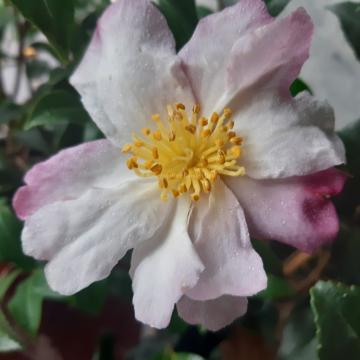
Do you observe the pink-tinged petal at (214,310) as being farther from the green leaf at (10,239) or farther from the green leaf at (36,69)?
the green leaf at (36,69)

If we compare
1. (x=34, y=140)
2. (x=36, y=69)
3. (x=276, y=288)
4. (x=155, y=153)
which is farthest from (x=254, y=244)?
(x=36, y=69)

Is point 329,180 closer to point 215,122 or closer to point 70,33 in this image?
point 215,122

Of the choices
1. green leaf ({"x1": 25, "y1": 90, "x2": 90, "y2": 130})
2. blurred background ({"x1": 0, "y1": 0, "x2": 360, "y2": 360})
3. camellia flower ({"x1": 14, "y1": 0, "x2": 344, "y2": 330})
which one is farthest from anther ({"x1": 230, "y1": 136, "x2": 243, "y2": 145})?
green leaf ({"x1": 25, "y1": 90, "x2": 90, "y2": 130})

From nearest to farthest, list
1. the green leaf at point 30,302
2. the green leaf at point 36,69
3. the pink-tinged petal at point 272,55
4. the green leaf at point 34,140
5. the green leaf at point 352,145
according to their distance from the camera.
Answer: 1. the pink-tinged petal at point 272,55
2. the green leaf at point 352,145
3. the green leaf at point 30,302
4. the green leaf at point 34,140
5. the green leaf at point 36,69

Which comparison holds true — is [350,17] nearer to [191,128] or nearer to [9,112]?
[191,128]

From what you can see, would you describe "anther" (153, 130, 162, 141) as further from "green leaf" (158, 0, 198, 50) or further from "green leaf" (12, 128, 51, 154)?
"green leaf" (12, 128, 51, 154)

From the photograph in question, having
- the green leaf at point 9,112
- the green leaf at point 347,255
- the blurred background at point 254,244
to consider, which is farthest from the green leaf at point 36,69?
the green leaf at point 347,255
